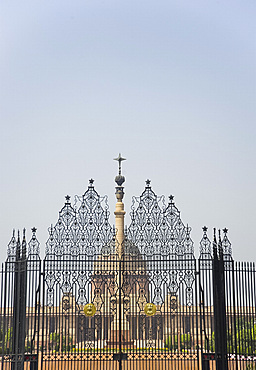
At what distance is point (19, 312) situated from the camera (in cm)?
1084

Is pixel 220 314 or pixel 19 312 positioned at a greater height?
pixel 19 312

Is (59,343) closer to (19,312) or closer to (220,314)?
(19,312)

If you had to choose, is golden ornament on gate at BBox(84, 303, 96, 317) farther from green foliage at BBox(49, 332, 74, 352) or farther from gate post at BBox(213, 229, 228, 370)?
gate post at BBox(213, 229, 228, 370)

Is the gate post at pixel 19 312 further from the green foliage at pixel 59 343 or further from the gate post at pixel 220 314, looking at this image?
the gate post at pixel 220 314

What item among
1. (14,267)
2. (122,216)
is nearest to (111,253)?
(14,267)

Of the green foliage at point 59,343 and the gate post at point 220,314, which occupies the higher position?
the gate post at point 220,314

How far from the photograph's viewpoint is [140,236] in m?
12.8

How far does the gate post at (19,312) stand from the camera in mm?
10578

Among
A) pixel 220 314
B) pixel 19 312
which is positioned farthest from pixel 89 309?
pixel 220 314

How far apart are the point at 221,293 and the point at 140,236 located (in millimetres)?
2571

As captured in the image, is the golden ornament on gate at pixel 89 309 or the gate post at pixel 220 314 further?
the golden ornament on gate at pixel 89 309

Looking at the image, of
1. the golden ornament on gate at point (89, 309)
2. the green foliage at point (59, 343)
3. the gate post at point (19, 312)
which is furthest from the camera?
the green foliage at point (59, 343)

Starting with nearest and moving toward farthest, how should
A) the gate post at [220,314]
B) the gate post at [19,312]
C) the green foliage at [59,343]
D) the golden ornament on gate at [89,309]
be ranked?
1. the gate post at [19,312]
2. the gate post at [220,314]
3. the golden ornament on gate at [89,309]
4. the green foliage at [59,343]

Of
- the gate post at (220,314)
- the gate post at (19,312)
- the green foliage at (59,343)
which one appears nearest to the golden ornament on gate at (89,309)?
the green foliage at (59,343)
